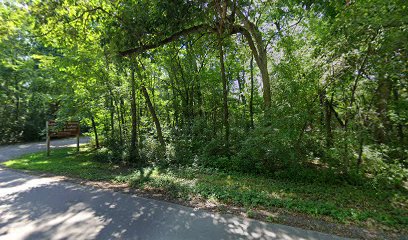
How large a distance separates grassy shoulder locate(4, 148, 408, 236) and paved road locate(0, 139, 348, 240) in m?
0.53

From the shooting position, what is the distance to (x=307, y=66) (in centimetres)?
666

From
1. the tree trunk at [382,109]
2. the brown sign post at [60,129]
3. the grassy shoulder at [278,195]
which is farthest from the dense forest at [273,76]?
the brown sign post at [60,129]

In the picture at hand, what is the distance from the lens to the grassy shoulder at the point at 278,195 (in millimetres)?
4176

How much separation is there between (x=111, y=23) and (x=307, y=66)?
540 cm

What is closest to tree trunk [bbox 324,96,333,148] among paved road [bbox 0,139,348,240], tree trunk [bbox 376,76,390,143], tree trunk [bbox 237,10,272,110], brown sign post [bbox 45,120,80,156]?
tree trunk [bbox 376,76,390,143]

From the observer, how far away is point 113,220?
13.6 ft

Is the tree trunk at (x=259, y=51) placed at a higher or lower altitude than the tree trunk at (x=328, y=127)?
higher

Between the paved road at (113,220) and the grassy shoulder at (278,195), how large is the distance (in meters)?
0.53

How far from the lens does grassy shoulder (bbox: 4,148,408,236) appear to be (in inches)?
164

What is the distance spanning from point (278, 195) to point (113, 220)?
3.40 metres

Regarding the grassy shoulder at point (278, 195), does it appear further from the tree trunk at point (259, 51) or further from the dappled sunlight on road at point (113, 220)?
the tree trunk at point (259, 51)

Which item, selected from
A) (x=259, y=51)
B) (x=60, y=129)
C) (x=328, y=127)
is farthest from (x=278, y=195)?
(x=60, y=129)

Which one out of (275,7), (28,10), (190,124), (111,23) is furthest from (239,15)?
(28,10)

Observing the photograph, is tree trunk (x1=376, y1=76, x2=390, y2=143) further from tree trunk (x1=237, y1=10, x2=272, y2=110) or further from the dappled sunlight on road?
the dappled sunlight on road
